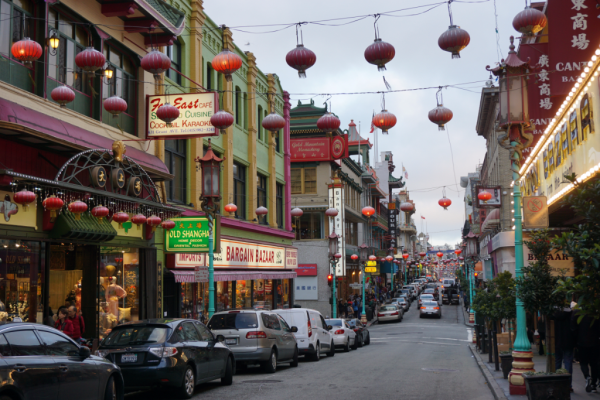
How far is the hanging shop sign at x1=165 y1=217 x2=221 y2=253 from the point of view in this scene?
21391 millimetres

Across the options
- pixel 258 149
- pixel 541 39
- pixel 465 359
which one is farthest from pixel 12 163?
pixel 541 39

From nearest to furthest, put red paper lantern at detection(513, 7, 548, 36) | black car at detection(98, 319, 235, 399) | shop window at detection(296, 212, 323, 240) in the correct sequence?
black car at detection(98, 319, 235, 399) < red paper lantern at detection(513, 7, 548, 36) < shop window at detection(296, 212, 323, 240)

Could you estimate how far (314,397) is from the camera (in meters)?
12.6

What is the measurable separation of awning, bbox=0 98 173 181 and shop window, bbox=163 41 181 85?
579 cm

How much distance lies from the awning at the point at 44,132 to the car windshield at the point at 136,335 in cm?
483

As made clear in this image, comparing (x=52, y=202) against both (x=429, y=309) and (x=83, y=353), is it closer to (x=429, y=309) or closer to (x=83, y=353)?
(x=83, y=353)

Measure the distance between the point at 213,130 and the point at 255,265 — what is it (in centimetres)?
1280

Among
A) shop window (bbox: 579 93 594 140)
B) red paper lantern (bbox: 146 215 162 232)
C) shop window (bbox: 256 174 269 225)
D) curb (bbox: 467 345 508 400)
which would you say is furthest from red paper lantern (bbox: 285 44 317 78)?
shop window (bbox: 256 174 269 225)

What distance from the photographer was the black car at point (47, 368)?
805 cm

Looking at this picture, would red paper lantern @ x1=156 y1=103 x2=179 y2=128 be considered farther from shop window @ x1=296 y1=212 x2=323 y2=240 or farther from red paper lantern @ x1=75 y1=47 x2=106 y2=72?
shop window @ x1=296 y1=212 x2=323 y2=240

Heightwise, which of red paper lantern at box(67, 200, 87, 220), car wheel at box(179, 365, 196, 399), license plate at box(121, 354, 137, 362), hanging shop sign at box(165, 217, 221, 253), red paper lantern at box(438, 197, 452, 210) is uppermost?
red paper lantern at box(438, 197, 452, 210)

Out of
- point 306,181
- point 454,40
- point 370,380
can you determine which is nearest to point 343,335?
point 370,380

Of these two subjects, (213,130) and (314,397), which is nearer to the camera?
(314,397)

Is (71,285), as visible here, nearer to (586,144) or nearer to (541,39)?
(586,144)
